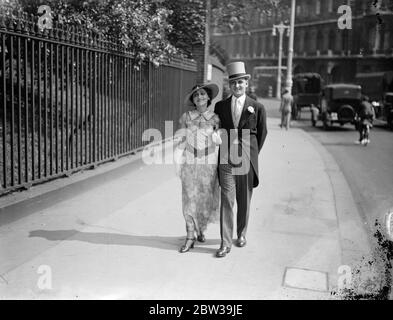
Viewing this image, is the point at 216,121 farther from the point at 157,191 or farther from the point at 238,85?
the point at 157,191

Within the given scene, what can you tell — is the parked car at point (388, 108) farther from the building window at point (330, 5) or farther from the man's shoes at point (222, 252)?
the building window at point (330, 5)

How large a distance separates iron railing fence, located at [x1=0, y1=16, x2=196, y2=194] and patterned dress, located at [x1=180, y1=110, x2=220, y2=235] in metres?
2.27

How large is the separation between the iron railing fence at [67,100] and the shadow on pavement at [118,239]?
1.11m

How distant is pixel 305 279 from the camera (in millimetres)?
4598

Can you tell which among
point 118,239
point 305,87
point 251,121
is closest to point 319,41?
point 305,87

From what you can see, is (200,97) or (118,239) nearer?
(200,97)

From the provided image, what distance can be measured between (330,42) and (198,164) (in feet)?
201

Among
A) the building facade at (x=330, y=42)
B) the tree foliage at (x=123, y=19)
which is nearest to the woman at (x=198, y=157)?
the tree foliage at (x=123, y=19)

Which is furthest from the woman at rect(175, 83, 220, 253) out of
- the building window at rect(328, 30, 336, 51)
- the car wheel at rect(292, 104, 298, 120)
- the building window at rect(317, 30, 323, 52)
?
the building window at rect(317, 30, 323, 52)

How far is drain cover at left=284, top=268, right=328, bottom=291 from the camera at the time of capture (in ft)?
14.5

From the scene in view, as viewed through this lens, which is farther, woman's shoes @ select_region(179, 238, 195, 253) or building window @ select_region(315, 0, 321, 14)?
building window @ select_region(315, 0, 321, 14)

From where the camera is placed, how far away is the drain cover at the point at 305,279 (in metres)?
4.43

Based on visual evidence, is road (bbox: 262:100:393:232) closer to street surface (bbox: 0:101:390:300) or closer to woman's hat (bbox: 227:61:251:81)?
street surface (bbox: 0:101:390:300)

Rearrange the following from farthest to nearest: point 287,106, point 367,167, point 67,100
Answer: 1. point 287,106
2. point 367,167
3. point 67,100
